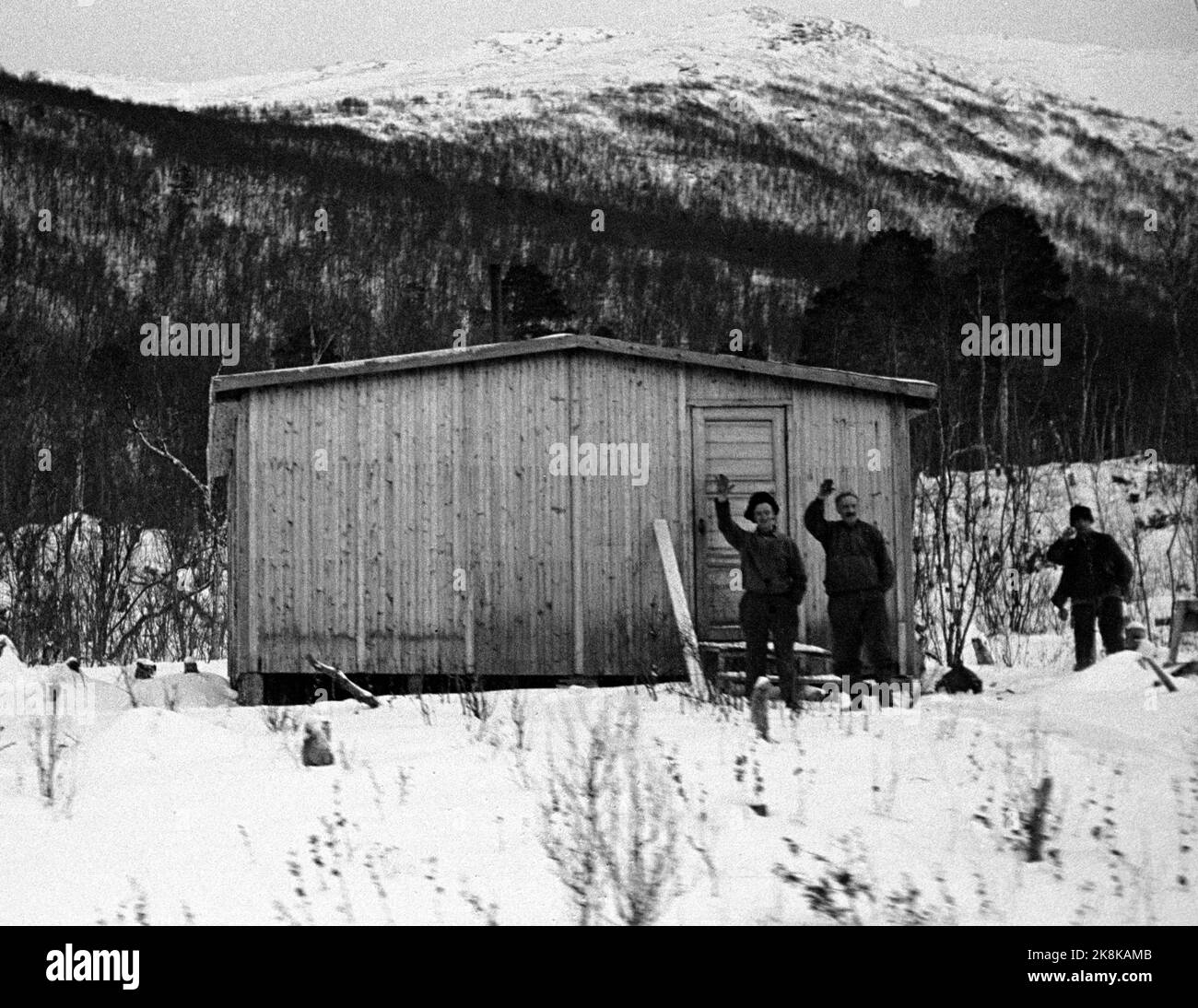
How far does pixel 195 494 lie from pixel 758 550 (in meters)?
23.7

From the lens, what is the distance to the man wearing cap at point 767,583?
36.8ft

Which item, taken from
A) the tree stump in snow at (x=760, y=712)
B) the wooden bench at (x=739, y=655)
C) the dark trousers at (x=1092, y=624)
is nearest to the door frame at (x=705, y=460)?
the wooden bench at (x=739, y=655)

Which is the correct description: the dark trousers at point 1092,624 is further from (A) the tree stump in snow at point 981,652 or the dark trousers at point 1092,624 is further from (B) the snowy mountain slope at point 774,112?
(B) the snowy mountain slope at point 774,112

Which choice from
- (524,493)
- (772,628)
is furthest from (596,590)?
(772,628)

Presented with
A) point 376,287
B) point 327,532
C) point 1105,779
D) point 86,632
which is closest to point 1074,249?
point 376,287

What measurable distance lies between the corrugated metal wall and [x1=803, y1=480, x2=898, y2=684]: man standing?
2.96 m

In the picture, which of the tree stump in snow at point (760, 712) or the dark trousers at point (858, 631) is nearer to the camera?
the tree stump in snow at point (760, 712)

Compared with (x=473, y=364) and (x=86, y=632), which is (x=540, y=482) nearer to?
(x=473, y=364)

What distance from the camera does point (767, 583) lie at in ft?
37.1

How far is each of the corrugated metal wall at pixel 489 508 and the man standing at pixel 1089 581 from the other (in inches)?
70.6

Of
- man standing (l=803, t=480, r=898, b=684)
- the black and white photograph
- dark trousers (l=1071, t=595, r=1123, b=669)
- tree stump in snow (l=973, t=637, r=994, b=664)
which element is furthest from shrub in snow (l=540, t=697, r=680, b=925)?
tree stump in snow (l=973, t=637, r=994, b=664)

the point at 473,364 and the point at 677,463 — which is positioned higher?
the point at 473,364

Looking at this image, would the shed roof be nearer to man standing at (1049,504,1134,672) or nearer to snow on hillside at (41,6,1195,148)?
man standing at (1049,504,1134,672)

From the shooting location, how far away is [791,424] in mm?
15188
